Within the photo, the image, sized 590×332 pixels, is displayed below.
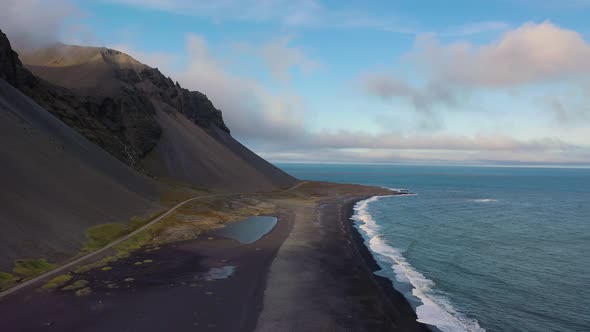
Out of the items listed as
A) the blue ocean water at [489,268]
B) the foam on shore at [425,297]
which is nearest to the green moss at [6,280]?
the foam on shore at [425,297]

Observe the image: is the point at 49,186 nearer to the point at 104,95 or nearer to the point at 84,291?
the point at 84,291

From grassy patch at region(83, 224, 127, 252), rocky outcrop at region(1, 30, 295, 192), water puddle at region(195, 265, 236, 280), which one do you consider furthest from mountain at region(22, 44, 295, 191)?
water puddle at region(195, 265, 236, 280)

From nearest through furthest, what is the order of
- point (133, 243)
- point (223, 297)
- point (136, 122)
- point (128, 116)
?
point (223, 297) < point (133, 243) < point (136, 122) < point (128, 116)

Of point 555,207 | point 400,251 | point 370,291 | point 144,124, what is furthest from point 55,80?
point 555,207

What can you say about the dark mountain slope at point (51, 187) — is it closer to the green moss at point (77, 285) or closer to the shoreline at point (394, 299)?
the green moss at point (77, 285)

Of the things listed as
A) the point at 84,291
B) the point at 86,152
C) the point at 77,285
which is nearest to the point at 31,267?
the point at 77,285
